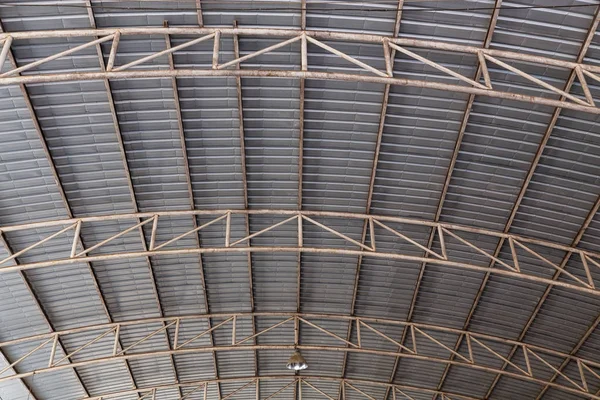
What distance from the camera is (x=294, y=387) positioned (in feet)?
115

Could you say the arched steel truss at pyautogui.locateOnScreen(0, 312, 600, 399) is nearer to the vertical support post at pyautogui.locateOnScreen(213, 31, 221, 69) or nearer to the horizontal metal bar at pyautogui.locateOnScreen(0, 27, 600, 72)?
the horizontal metal bar at pyautogui.locateOnScreen(0, 27, 600, 72)

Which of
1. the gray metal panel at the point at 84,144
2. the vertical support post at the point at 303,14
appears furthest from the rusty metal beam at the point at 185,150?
the vertical support post at the point at 303,14

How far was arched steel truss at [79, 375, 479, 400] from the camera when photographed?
32875 millimetres

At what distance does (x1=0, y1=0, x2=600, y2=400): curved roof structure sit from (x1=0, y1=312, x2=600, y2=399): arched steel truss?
0.50 ft

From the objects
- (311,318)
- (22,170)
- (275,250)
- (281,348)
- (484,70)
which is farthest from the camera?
(281,348)

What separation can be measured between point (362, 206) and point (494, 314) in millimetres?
9349

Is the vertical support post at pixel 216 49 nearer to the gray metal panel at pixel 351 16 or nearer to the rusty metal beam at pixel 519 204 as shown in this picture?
the gray metal panel at pixel 351 16

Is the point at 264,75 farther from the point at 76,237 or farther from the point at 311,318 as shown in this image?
the point at 311,318

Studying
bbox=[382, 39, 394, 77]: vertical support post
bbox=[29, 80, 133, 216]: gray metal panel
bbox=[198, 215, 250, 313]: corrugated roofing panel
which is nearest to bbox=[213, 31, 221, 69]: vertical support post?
bbox=[382, 39, 394, 77]: vertical support post

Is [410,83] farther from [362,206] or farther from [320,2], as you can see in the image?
[362,206]

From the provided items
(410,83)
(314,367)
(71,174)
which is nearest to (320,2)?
(410,83)

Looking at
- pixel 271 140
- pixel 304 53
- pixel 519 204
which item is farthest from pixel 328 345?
pixel 304 53

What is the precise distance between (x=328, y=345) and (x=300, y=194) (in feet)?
40.7

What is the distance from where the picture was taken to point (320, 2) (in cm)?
1522
